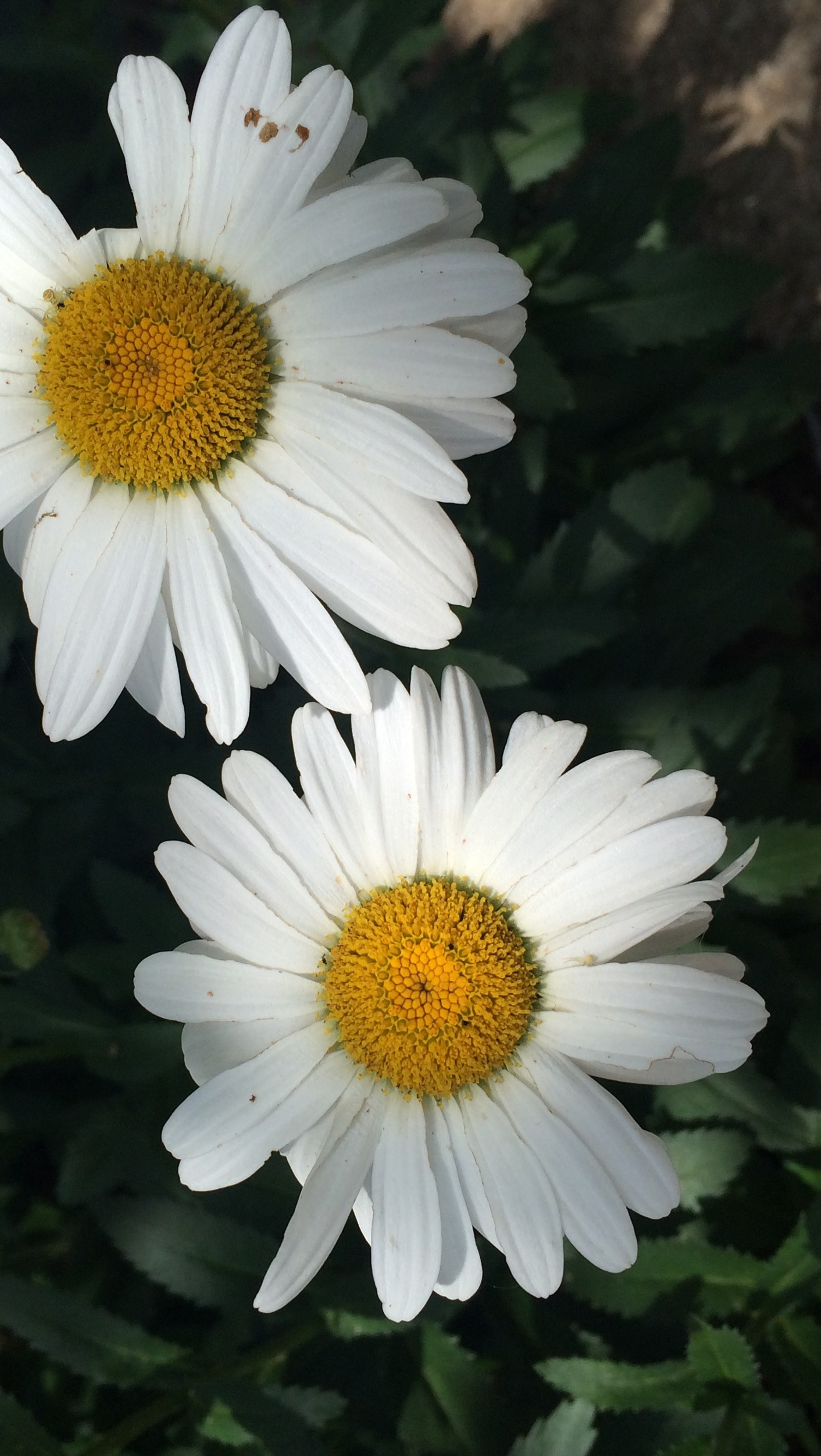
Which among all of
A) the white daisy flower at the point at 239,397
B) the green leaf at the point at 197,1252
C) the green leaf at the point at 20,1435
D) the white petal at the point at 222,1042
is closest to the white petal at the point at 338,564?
the white daisy flower at the point at 239,397

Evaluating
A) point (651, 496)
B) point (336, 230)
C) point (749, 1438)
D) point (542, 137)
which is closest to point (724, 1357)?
point (749, 1438)

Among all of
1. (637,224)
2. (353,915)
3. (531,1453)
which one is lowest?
(531,1453)

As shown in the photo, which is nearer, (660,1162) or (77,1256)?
(660,1162)

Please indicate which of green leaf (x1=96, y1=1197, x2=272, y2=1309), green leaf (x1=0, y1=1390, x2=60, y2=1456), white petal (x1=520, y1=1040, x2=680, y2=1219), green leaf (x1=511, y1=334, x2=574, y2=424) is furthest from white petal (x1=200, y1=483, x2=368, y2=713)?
green leaf (x1=0, y1=1390, x2=60, y2=1456)

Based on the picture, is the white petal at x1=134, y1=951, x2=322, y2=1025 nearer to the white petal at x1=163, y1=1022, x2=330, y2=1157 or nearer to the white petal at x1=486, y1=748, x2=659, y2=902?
the white petal at x1=163, y1=1022, x2=330, y2=1157

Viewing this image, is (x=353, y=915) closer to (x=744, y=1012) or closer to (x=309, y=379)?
(x=744, y=1012)

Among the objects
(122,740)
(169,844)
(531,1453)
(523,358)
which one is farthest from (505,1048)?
(523,358)
